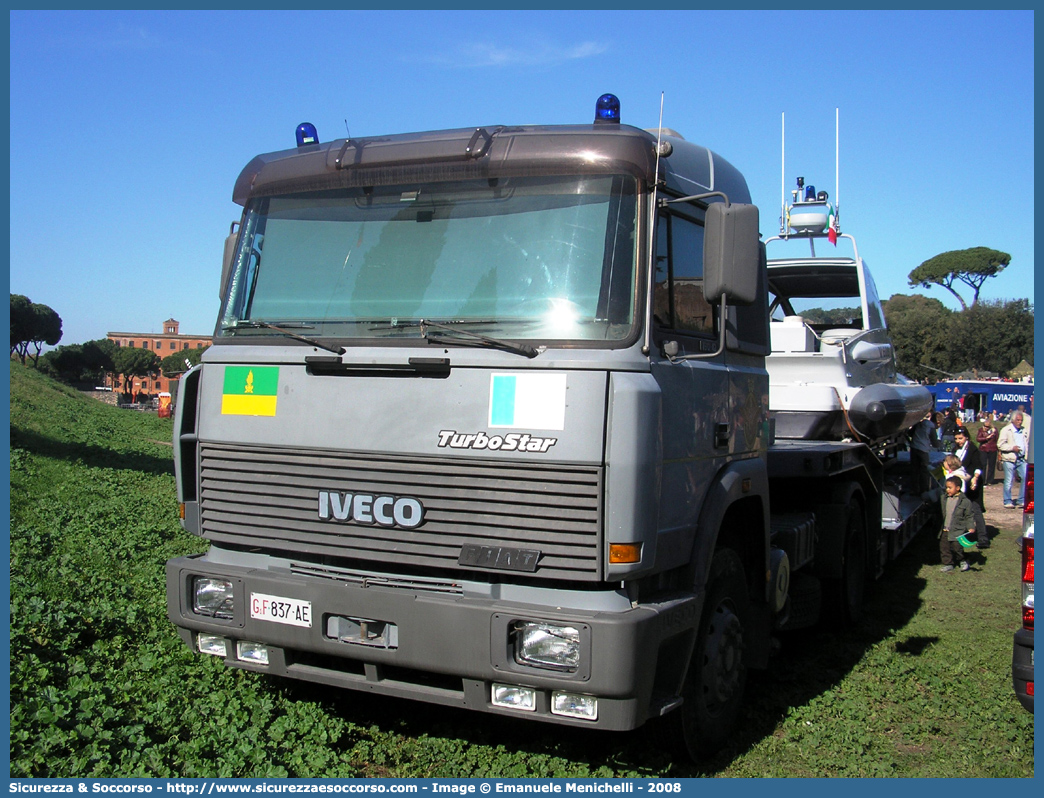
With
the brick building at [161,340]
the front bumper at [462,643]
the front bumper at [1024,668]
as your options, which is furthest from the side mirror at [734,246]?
the brick building at [161,340]

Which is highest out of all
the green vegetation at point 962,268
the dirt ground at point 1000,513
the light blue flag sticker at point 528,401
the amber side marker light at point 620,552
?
the green vegetation at point 962,268

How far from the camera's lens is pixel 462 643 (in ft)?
12.2

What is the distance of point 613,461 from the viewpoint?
3594 millimetres

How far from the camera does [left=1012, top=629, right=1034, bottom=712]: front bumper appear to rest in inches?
156

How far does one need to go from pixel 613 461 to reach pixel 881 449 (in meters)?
6.00

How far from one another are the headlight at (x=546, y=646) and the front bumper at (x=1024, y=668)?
2017mm

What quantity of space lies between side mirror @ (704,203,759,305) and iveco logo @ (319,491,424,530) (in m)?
1.63

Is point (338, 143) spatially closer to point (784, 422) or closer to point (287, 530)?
point (287, 530)

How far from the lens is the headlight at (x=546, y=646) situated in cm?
362

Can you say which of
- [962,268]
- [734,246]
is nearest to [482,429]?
[734,246]

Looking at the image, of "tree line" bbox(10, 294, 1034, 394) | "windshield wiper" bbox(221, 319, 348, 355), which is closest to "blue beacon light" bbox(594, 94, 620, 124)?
"windshield wiper" bbox(221, 319, 348, 355)

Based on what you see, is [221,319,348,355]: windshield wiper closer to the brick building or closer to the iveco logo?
the iveco logo

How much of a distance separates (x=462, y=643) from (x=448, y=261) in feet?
5.50

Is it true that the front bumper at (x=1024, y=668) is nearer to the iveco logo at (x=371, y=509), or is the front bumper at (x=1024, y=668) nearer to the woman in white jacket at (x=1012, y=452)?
the iveco logo at (x=371, y=509)
